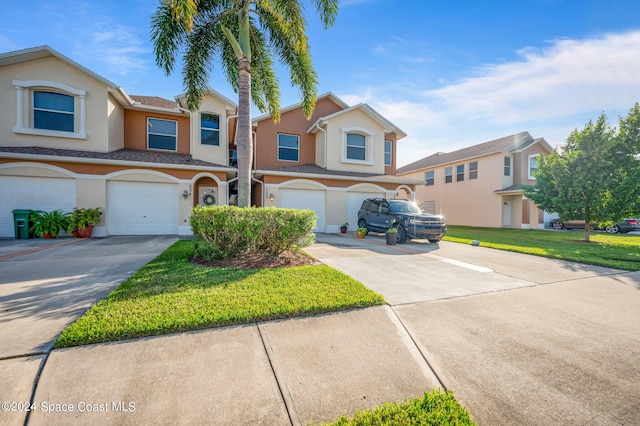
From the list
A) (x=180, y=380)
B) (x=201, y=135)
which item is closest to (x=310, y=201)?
(x=201, y=135)

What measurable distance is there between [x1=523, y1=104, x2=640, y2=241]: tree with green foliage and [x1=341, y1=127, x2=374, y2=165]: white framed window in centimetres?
996

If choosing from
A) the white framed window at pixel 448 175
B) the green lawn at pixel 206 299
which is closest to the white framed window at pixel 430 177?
the white framed window at pixel 448 175

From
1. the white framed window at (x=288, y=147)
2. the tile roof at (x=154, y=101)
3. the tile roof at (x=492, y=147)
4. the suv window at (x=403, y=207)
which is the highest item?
the tile roof at (x=154, y=101)

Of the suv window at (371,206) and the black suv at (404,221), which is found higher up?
the suv window at (371,206)

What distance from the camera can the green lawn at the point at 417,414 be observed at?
1.90 m

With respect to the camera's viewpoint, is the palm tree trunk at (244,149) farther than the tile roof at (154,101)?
No

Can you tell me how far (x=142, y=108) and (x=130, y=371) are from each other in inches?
614

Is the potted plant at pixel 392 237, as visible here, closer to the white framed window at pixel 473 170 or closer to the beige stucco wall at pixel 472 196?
the beige stucco wall at pixel 472 196

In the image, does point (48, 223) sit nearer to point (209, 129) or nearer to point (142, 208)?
point (142, 208)

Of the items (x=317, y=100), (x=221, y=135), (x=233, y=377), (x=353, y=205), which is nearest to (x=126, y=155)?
(x=221, y=135)

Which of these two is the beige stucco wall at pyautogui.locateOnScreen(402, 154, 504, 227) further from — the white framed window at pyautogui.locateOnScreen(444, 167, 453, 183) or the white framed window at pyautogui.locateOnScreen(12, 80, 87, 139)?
the white framed window at pyautogui.locateOnScreen(12, 80, 87, 139)

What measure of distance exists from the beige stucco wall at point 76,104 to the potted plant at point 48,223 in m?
3.41

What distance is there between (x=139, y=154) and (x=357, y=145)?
12408mm

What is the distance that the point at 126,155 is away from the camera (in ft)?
40.3
